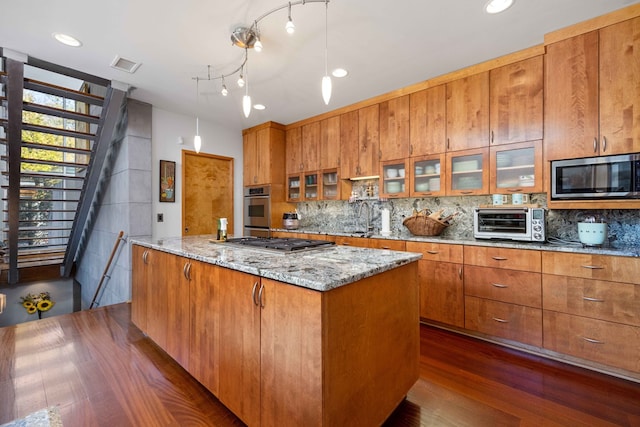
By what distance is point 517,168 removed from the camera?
8.93ft

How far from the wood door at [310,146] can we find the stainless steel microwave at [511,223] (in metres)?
2.40

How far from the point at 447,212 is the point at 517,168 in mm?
846

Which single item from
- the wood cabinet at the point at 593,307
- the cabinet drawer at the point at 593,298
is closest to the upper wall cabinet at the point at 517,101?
the wood cabinet at the point at 593,307

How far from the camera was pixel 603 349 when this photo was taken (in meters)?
2.04

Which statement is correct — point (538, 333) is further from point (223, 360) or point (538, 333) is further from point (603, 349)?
point (223, 360)

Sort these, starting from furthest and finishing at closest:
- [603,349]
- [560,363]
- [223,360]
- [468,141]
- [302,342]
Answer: [468,141] < [560,363] < [603,349] < [223,360] < [302,342]

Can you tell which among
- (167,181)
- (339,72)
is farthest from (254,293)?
(167,181)

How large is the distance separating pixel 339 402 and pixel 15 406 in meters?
2.04

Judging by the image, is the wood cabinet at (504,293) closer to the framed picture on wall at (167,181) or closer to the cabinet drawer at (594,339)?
the cabinet drawer at (594,339)

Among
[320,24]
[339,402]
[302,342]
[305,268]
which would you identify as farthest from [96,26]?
[339,402]

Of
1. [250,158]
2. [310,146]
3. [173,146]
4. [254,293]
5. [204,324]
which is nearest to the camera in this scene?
[254,293]

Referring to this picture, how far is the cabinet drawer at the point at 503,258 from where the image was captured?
91.4 inches

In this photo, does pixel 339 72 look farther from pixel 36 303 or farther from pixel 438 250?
pixel 36 303

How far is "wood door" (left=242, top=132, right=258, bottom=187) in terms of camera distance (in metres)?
4.90
